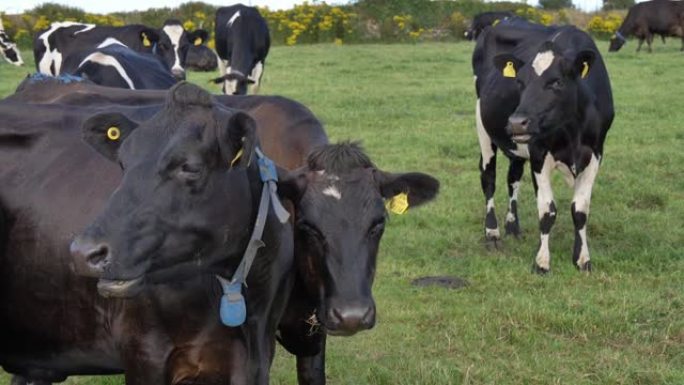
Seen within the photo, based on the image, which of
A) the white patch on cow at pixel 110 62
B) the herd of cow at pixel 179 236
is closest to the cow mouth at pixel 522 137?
the herd of cow at pixel 179 236

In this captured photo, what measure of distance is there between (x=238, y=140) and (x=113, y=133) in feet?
1.57

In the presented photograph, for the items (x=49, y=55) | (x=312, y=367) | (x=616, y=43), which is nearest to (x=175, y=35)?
(x=49, y=55)

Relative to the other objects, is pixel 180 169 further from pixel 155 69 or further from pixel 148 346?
pixel 155 69

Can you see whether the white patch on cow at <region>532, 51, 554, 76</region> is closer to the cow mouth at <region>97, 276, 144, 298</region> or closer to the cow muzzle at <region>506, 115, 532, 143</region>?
the cow muzzle at <region>506, 115, 532, 143</region>

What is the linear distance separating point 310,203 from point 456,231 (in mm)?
4861

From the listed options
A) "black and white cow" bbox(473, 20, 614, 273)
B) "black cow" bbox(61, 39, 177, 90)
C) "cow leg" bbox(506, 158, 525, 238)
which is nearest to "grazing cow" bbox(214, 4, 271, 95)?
"black cow" bbox(61, 39, 177, 90)

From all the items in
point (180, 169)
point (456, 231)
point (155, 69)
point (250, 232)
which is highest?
point (180, 169)

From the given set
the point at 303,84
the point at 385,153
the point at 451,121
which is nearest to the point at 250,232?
the point at 385,153

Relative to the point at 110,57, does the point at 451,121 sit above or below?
below

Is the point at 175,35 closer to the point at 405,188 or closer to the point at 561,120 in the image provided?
the point at 561,120

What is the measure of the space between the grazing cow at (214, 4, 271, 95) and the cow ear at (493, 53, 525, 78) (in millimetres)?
6336

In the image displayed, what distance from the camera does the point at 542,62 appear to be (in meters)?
7.23

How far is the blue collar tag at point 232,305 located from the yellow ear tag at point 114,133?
25.1 inches

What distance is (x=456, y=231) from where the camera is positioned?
8203mm
